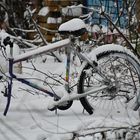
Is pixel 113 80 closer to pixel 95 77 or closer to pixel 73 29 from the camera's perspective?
pixel 95 77

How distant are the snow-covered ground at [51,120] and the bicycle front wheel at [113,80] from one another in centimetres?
11

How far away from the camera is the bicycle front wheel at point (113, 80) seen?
198 inches

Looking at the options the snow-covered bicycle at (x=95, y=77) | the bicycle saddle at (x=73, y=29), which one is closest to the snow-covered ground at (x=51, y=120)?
the snow-covered bicycle at (x=95, y=77)

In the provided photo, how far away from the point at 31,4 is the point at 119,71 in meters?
5.85

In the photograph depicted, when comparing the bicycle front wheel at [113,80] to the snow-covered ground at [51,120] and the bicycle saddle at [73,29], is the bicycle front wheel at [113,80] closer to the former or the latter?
the snow-covered ground at [51,120]

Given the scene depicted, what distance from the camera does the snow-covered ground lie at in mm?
4570

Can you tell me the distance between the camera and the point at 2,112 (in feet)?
17.0

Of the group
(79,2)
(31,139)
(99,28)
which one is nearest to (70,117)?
(31,139)

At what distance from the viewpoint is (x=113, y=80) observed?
201 inches

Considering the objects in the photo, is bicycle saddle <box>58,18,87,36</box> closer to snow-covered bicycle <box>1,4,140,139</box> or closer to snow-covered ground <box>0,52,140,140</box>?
snow-covered bicycle <box>1,4,140,139</box>

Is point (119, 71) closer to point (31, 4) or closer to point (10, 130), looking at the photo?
point (10, 130)

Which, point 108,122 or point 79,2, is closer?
point 108,122


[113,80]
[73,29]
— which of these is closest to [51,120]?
[113,80]

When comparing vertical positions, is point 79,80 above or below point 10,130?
above
